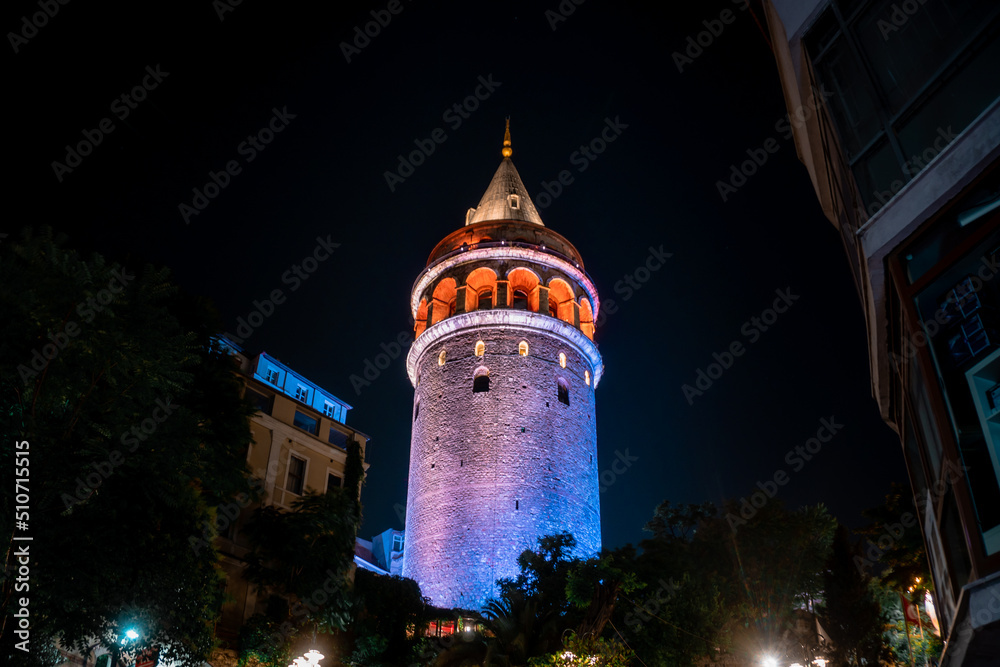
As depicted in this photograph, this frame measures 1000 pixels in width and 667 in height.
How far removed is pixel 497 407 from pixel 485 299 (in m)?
6.39

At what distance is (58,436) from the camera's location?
10.8 m

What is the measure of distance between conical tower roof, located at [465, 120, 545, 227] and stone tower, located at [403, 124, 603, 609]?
3.67 ft

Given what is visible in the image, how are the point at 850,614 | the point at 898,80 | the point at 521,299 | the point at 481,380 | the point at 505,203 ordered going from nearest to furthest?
the point at 898,80, the point at 850,614, the point at 481,380, the point at 521,299, the point at 505,203

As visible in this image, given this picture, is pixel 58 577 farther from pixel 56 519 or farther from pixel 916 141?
pixel 916 141

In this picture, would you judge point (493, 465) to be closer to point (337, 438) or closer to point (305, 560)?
point (337, 438)

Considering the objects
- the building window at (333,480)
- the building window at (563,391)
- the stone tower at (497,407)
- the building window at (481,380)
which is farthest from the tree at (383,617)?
the building window at (563,391)

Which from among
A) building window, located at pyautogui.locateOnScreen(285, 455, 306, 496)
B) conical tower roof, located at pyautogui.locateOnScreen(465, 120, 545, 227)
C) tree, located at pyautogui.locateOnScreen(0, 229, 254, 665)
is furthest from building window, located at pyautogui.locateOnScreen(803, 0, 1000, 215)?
conical tower roof, located at pyautogui.locateOnScreen(465, 120, 545, 227)

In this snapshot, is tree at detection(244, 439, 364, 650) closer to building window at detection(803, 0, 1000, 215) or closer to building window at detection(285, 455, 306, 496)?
building window at detection(285, 455, 306, 496)

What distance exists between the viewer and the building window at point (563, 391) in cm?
3033

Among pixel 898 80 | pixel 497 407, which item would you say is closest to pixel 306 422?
pixel 497 407

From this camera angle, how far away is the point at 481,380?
30.0 metres

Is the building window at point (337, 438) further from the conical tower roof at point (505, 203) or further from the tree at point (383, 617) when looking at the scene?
the conical tower roof at point (505, 203)

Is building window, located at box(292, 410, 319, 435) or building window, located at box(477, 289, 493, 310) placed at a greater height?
building window, located at box(477, 289, 493, 310)

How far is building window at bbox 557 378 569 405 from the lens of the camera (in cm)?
3033
